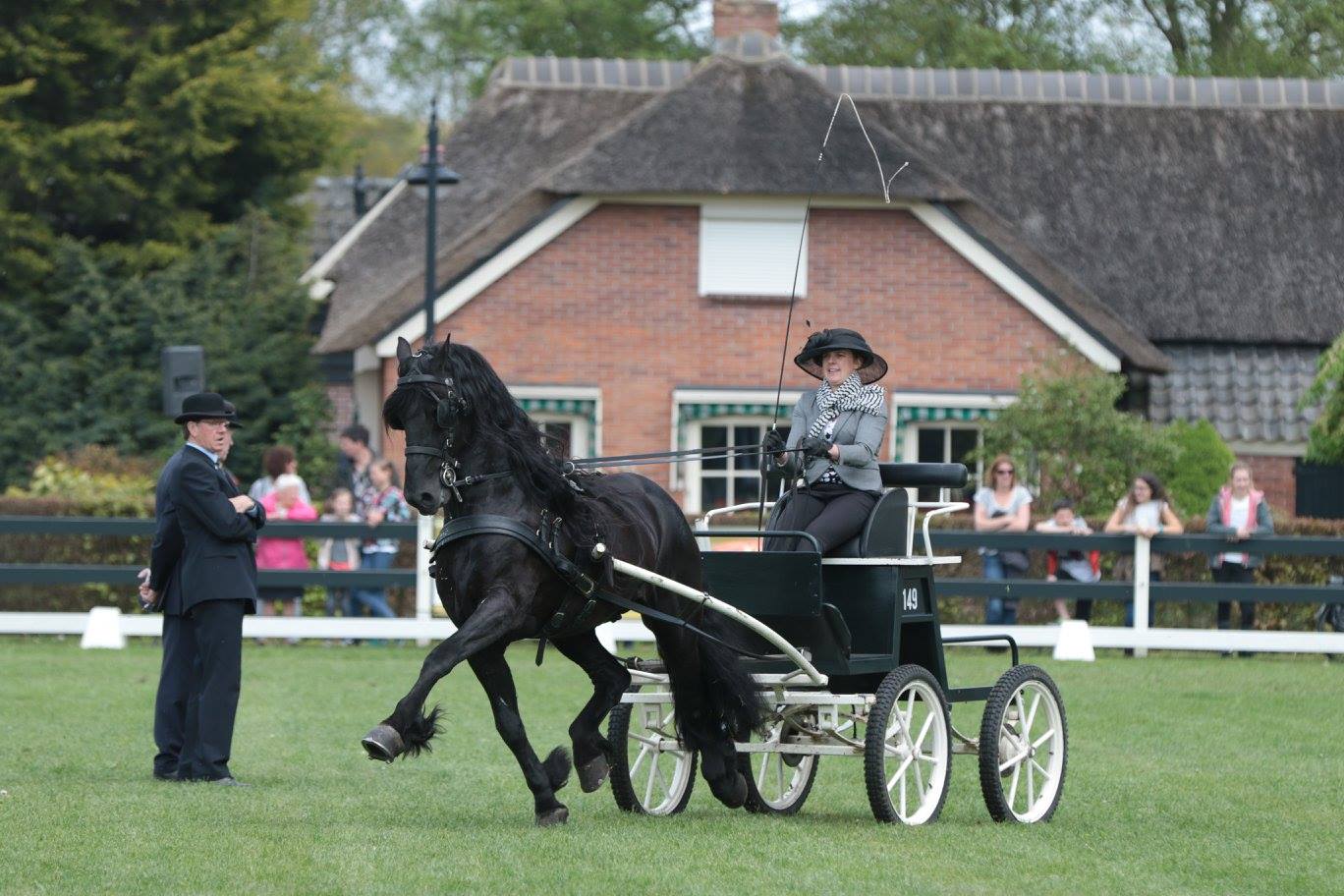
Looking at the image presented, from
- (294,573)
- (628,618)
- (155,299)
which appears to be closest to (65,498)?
(294,573)

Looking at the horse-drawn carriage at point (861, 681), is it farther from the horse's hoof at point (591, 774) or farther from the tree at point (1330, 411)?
the tree at point (1330, 411)

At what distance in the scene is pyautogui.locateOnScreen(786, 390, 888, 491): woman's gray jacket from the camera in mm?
9047

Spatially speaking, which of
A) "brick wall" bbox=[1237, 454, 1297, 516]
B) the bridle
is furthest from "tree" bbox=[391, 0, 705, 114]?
the bridle

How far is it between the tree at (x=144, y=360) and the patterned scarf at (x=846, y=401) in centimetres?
1815

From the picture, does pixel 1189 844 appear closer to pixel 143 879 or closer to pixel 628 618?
pixel 143 879

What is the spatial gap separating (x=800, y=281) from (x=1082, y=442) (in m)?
3.82

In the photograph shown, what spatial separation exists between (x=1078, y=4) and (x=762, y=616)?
1315 inches

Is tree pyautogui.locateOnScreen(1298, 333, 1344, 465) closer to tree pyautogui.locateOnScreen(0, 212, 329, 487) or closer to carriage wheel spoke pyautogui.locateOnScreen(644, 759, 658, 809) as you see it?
carriage wheel spoke pyautogui.locateOnScreen(644, 759, 658, 809)

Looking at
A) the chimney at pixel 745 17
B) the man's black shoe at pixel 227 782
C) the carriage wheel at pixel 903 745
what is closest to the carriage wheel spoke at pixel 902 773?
the carriage wheel at pixel 903 745

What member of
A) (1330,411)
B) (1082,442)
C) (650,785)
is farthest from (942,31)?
(650,785)

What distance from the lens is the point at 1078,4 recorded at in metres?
40.1

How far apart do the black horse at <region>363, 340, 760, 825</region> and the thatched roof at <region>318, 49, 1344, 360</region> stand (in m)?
14.7

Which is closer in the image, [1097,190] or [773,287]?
[773,287]

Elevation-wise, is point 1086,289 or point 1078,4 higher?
point 1078,4
